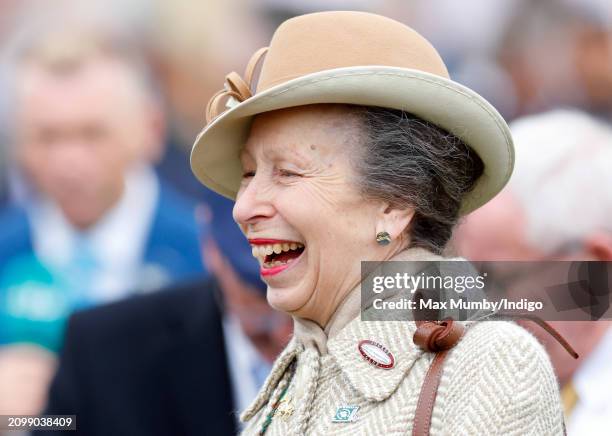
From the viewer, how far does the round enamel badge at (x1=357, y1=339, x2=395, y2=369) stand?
271cm

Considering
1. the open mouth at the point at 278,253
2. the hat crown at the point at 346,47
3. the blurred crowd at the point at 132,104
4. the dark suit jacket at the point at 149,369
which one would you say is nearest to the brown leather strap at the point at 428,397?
the open mouth at the point at 278,253

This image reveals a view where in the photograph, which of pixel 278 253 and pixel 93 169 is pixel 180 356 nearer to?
pixel 93 169

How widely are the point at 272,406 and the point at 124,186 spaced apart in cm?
407

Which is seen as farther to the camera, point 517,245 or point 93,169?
point 93,169

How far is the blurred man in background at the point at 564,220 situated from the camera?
4656 millimetres

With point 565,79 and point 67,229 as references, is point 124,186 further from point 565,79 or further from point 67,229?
point 565,79

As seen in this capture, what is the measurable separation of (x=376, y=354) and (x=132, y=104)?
449 cm

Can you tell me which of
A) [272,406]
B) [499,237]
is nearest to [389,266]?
[272,406]

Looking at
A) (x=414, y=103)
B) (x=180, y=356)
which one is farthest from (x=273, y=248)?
(x=180, y=356)

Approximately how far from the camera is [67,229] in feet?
22.4

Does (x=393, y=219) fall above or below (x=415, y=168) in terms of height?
below

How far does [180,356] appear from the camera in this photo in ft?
18.3

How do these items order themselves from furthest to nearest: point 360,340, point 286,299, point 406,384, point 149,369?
1. point 149,369
2. point 286,299
3. point 360,340
4. point 406,384

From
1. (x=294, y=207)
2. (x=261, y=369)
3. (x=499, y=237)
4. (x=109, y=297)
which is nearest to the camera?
(x=294, y=207)
